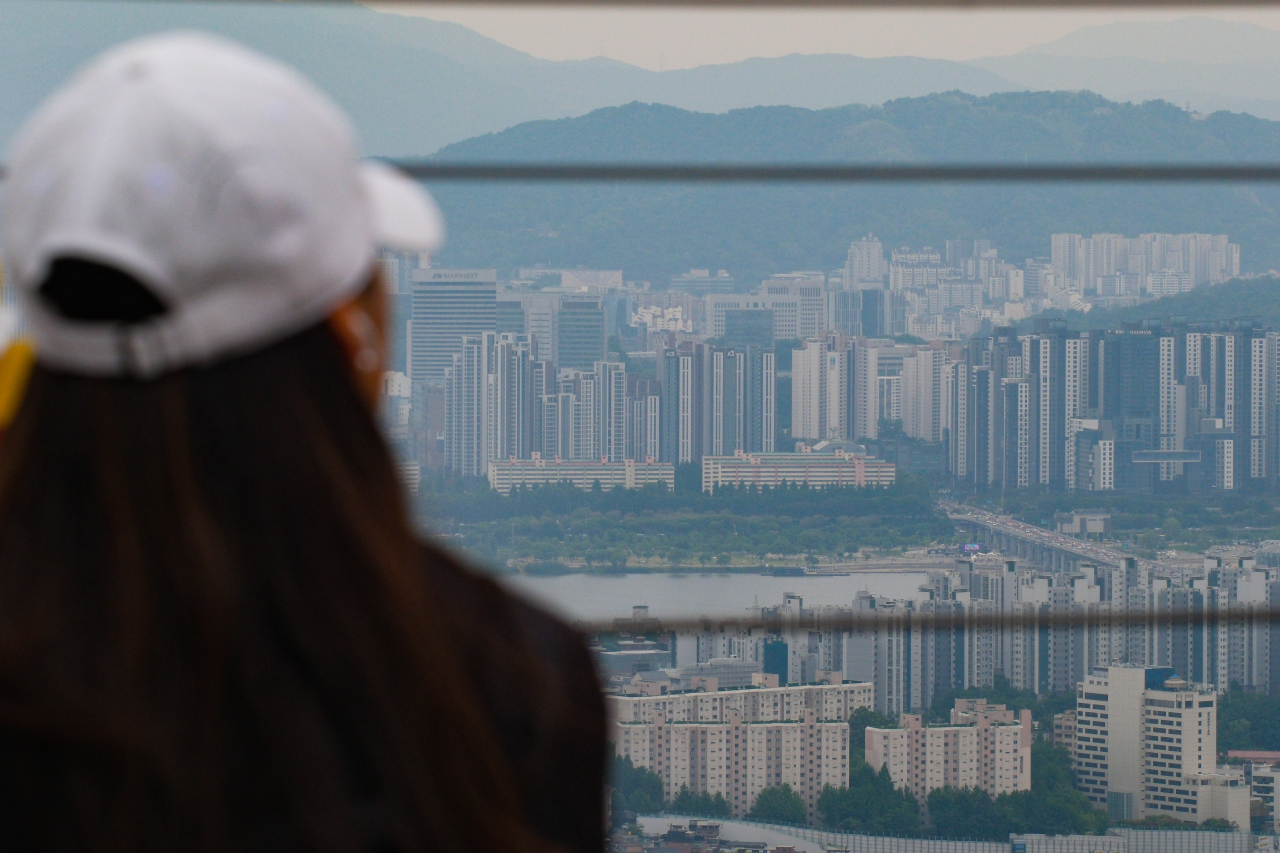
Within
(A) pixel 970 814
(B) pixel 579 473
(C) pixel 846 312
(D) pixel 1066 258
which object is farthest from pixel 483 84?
(A) pixel 970 814

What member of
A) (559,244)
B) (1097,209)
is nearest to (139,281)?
(559,244)

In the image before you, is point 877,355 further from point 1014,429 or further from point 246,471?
point 246,471

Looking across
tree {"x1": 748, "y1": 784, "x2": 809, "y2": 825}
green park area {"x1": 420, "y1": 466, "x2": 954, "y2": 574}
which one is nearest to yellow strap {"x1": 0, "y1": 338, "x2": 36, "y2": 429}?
green park area {"x1": 420, "y1": 466, "x2": 954, "y2": 574}

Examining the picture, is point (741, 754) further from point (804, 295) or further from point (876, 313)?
point (876, 313)

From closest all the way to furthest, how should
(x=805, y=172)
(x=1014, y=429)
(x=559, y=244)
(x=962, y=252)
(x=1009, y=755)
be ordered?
(x=805, y=172)
(x=559, y=244)
(x=1009, y=755)
(x=1014, y=429)
(x=962, y=252)

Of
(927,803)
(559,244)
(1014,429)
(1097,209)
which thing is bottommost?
(927,803)

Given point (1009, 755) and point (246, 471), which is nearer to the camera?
point (246, 471)

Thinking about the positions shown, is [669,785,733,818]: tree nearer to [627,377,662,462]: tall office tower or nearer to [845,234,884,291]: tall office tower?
[627,377,662,462]: tall office tower
